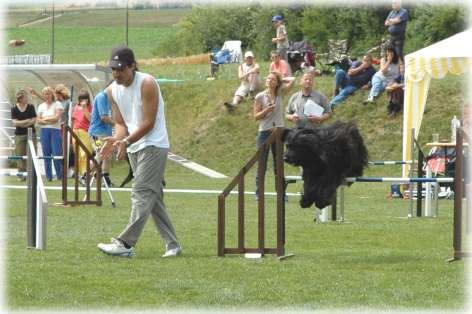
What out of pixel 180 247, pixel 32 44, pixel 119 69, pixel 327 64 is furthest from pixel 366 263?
pixel 32 44

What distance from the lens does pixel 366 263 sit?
8203 millimetres

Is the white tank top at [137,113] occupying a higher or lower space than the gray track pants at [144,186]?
higher

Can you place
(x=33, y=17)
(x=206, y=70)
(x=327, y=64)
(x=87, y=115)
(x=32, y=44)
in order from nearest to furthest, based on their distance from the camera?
(x=87, y=115), (x=327, y=64), (x=206, y=70), (x=33, y=17), (x=32, y=44)

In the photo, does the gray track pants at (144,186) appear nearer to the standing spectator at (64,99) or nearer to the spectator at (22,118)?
the spectator at (22,118)

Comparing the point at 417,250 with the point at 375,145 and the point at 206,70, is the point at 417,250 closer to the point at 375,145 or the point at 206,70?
the point at 375,145

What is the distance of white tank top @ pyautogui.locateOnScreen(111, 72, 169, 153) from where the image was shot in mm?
8492

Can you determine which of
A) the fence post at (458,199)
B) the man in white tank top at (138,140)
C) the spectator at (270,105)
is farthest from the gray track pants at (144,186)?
the spectator at (270,105)

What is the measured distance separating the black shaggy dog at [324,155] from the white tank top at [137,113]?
0.99 meters

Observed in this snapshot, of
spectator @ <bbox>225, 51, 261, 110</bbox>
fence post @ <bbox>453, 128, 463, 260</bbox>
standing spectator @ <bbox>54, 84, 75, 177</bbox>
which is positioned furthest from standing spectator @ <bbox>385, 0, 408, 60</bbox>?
fence post @ <bbox>453, 128, 463, 260</bbox>

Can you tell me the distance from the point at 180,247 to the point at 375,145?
557 inches

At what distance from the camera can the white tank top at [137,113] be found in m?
8.49

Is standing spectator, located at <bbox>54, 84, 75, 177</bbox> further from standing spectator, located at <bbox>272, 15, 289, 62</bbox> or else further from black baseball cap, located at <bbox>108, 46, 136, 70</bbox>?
black baseball cap, located at <bbox>108, 46, 136, 70</bbox>

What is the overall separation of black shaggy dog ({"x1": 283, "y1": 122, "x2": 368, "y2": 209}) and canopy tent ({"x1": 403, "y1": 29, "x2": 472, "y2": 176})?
7.07 m

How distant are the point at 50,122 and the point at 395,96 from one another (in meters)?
7.49
